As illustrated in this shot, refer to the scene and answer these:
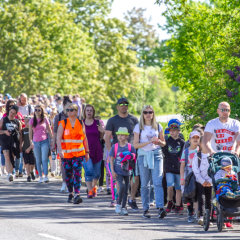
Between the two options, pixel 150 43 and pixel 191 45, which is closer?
pixel 191 45

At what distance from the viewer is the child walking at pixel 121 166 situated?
9.98m

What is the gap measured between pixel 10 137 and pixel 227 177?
7.74 m

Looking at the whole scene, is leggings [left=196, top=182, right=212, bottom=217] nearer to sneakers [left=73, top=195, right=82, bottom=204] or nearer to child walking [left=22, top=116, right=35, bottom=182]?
sneakers [left=73, top=195, right=82, bottom=204]

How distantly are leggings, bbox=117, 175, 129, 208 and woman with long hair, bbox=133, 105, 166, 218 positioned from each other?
38 cm

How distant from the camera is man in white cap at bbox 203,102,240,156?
343 inches

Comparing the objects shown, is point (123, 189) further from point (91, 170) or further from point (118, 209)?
point (91, 170)

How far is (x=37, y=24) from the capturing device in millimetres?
42688

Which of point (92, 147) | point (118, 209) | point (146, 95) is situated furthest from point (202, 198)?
point (146, 95)

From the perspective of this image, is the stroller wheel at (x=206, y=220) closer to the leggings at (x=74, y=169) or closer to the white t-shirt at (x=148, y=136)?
the white t-shirt at (x=148, y=136)

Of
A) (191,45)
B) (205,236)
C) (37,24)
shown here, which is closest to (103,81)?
(37,24)

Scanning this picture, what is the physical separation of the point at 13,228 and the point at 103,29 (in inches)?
1922

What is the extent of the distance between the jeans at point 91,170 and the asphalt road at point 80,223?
49 cm

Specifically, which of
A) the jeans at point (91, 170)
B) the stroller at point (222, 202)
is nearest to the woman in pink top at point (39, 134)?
the jeans at point (91, 170)

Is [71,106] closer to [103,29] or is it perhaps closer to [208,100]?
[208,100]
